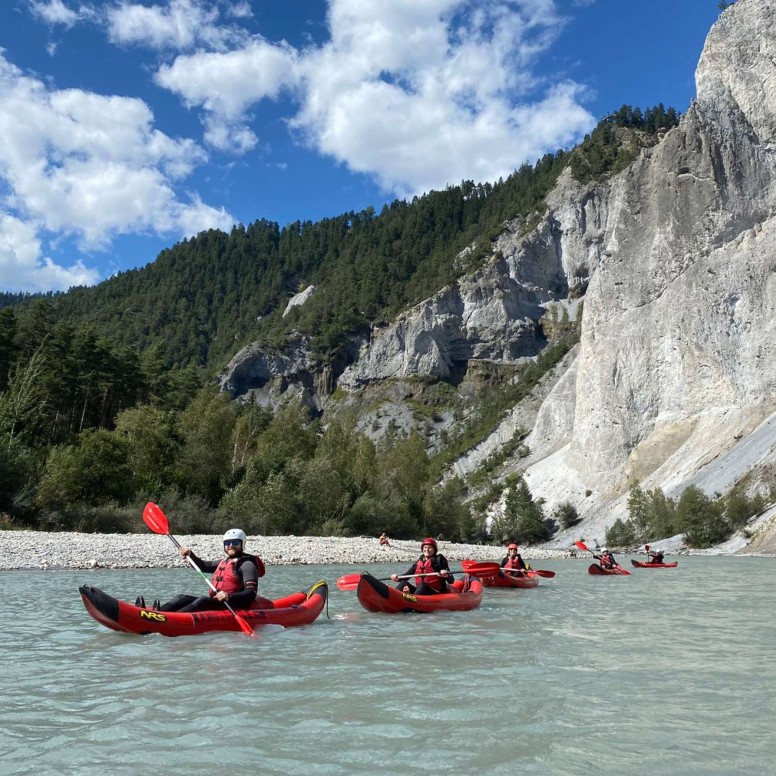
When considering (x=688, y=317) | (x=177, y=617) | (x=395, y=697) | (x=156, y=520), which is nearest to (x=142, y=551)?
(x=156, y=520)

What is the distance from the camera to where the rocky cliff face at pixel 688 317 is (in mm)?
53562

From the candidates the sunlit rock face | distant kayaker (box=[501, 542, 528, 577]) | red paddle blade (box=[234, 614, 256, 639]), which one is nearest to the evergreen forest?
the sunlit rock face

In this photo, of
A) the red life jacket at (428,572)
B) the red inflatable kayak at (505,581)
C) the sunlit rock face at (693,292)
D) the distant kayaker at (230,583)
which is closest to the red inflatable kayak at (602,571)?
the red inflatable kayak at (505,581)

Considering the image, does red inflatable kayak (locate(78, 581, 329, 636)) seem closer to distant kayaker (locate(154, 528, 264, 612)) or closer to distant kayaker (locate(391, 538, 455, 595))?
distant kayaker (locate(154, 528, 264, 612))

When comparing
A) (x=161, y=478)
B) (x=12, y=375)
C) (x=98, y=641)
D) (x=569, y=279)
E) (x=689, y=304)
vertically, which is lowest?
(x=98, y=641)

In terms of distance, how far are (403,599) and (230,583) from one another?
3.33 meters

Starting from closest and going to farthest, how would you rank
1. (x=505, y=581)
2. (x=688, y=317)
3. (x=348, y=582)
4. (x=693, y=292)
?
1. (x=348, y=582)
2. (x=505, y=581)
3. (x=688, y=317)
4. (x=693, y=292)

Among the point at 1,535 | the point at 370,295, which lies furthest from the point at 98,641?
the point at 370,295

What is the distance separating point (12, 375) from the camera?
3841cm

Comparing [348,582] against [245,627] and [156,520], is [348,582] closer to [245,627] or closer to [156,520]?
[156,520]

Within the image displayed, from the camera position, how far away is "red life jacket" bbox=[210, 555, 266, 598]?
997 cm

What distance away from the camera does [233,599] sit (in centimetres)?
970

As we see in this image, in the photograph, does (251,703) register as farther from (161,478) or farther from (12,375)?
(12,375)

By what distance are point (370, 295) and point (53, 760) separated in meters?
131
